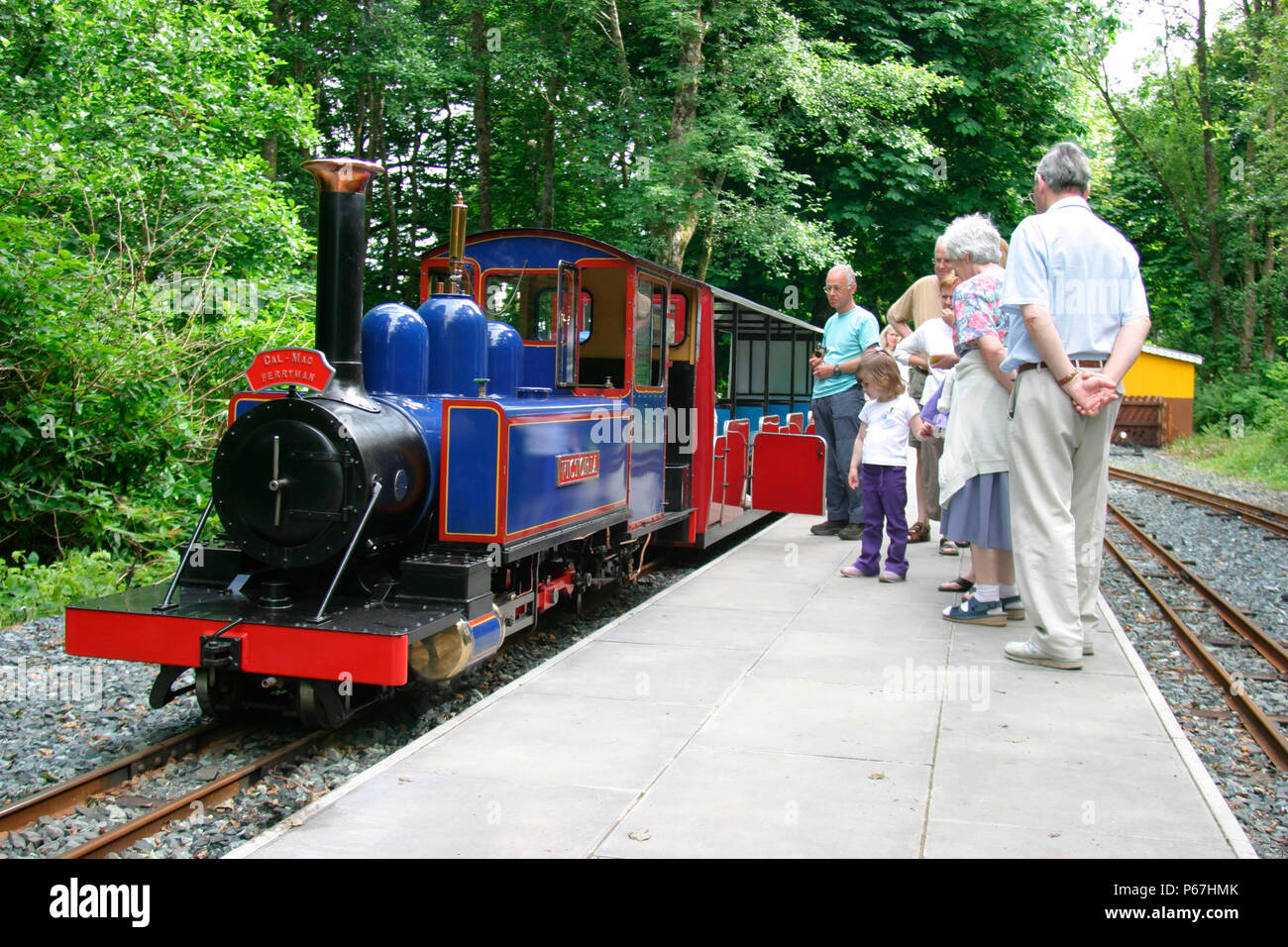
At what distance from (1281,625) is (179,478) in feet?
27.8

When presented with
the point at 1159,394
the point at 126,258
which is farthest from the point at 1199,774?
the point at 1159,394

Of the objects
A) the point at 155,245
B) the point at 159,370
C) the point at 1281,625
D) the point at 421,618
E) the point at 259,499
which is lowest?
the point at 1281,625

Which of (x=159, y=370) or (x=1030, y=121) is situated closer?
(x=159, y=370)

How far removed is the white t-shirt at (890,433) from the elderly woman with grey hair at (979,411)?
1.34 metres

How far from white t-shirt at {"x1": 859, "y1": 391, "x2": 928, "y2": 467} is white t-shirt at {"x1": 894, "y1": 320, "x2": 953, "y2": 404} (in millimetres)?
324

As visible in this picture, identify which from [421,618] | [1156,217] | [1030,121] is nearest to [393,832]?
[421,618]

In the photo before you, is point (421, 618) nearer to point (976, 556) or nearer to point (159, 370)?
point (976, 556)

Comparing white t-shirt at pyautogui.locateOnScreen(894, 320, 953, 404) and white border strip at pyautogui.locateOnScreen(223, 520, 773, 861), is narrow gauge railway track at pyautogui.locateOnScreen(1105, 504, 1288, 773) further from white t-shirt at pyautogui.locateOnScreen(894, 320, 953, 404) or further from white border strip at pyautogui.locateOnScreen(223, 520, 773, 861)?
white border strip at pyautogui.locateOnScreen(223, 520, 773, 861)

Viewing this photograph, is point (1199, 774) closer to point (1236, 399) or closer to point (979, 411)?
point (979, 411)

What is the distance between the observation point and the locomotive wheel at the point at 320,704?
444 cm

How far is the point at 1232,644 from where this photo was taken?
6.63 metres

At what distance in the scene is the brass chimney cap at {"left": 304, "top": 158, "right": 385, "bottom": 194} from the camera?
484 cm

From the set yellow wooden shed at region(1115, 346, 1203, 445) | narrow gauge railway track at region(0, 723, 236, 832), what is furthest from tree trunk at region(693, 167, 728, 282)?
yellow wooden shed at region(1115, 346, 1203, 445)

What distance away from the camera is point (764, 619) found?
6625mm
